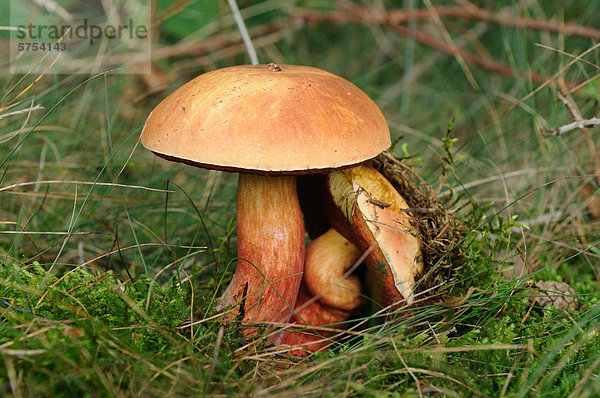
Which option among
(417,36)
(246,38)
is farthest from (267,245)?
(417,36)

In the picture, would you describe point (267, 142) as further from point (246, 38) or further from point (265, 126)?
point (246, 38)

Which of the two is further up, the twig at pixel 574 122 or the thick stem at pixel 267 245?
the twig at pixel 574 122

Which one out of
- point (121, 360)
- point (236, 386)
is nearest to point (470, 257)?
point (236, 386)

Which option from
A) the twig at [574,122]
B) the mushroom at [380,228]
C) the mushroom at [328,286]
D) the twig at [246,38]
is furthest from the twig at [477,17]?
the mushroom at [328,286]

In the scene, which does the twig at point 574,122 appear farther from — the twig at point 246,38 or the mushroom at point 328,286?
the twig at point 246,38

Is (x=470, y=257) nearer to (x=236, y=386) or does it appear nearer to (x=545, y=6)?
(x=236, y=386)

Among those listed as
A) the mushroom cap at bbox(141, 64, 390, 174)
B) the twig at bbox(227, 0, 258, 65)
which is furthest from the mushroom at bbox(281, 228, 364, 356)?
the twig at bbox(227, 0, 258, 65)
